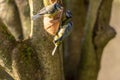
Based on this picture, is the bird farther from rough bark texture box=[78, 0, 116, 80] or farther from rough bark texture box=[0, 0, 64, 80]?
rough bark texture box=[78, 0, 116, 80]

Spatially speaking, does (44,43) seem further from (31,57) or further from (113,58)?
(113,58)

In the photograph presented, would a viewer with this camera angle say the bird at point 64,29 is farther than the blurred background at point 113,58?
No

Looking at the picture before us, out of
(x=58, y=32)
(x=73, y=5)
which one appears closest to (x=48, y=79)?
(x=58, y=32)

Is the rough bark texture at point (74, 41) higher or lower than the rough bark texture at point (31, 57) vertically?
lower

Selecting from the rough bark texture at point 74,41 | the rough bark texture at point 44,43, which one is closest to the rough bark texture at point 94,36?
the rough bark texture at point 44,43

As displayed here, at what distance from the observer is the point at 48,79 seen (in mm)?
1571

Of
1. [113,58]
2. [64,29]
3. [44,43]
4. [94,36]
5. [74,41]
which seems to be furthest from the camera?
[113,58]

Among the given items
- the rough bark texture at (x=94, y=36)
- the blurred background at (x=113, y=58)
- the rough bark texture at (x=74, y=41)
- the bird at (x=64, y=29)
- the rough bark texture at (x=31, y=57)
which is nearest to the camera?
the bird at (x=64, y=29)

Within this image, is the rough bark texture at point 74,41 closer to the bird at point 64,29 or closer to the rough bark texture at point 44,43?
the rough bark texture at point 44,43

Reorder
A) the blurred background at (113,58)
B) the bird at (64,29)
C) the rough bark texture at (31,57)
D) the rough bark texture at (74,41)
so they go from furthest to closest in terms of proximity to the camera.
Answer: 1. the blurred background at (113,58)
2. the rough bark texture at (74,41)
3. the rough bark texture at (31,57)
4. the bird at (64,29)

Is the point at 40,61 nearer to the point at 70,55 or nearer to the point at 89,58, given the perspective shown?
the point at 89,58

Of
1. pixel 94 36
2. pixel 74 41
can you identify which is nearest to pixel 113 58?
pixel 74 41

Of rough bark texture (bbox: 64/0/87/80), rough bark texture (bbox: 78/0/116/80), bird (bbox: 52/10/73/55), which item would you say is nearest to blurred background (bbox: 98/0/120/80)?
rough bark texture (bbox: 64/0/87/80)

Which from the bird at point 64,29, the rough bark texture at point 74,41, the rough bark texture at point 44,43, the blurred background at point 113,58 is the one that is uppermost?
the bird at point 64,29
